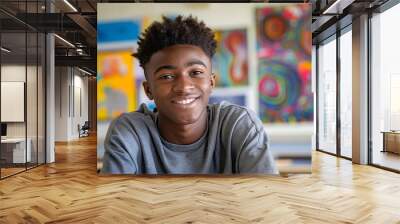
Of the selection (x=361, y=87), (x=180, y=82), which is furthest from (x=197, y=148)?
(x=361, y=87)

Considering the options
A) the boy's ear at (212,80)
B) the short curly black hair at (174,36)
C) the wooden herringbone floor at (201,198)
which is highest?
the short curly black hair at (174,36)

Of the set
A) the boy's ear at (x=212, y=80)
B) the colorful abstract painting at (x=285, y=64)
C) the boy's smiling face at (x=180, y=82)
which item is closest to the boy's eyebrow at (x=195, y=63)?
the boy's smiling face at (x=180, y=82)

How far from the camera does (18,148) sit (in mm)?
7004

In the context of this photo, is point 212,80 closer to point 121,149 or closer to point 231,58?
point 231,58

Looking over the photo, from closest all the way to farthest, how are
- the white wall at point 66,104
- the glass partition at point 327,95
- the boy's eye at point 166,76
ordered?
1. the boy's eye at point 166,76
2. the glass partition at point 327,95
3. the white wall at point 66,104

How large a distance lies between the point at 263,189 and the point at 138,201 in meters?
1.72

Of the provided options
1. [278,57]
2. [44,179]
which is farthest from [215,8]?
[44,179]

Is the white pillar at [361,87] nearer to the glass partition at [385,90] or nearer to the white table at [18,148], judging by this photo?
the glass partition at [385,90]

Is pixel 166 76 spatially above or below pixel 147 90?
above

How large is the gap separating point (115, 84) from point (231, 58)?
186 cm

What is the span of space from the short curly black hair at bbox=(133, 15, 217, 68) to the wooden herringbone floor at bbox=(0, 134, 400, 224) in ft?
6.45

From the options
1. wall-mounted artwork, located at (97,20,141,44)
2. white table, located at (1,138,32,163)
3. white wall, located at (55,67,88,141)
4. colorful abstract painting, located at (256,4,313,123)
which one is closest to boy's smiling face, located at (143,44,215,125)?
wall-mounted artwork, located at (97,20,141,44)

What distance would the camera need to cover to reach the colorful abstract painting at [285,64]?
6.49 meters

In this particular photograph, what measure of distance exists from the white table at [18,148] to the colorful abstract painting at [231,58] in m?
3.44
